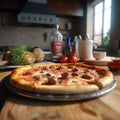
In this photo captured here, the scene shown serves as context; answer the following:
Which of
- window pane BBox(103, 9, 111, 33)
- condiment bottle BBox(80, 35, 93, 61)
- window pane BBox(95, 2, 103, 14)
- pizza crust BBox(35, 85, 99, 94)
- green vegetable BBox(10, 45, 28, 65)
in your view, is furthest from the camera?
window pane BBox(95, 2, 103, 14)

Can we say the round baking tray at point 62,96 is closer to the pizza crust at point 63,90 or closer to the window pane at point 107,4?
the pizza crust at point 63,90

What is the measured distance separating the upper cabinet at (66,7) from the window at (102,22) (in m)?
0.48

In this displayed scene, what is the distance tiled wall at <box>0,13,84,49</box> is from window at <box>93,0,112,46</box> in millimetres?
497

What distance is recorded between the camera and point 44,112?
45cm

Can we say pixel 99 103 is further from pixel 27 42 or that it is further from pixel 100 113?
pixel 27 42

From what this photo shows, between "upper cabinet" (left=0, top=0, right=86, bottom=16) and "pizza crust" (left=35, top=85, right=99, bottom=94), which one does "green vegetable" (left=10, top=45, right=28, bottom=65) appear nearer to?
"pizza crust" (left=35, top=85, right=99, bottom=94)

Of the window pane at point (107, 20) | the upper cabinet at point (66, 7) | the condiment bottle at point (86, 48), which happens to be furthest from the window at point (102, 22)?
the condiment bottle at point (86, 48)

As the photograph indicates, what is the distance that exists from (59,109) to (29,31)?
163 inches

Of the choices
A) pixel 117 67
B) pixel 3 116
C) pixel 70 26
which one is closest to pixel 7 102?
pixel 3 116

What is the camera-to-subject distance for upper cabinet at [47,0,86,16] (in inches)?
166

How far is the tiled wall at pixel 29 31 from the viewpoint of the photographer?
4156 mm

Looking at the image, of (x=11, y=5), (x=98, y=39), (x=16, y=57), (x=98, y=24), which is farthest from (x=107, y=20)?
(x=16, y=57)

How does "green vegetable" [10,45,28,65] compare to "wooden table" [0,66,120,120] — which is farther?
"green vegetable" [10,45,28,65]

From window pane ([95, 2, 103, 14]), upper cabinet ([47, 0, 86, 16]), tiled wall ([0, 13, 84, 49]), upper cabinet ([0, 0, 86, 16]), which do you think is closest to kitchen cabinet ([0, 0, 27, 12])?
upper cabinet ([0, 0, 86, 16])
